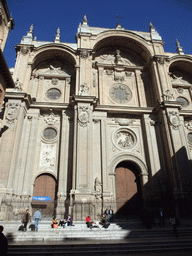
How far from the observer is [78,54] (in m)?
19.5

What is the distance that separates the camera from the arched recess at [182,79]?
21125mm

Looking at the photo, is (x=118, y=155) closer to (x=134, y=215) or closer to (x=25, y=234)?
(x=134, y=215)

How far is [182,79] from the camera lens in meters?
22.7

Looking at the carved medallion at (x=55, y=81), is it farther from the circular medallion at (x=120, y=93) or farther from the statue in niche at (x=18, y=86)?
the circular medallion at (x=120, y=93)

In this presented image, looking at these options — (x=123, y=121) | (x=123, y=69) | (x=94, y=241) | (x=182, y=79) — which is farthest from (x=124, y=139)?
(x=182, y=79)

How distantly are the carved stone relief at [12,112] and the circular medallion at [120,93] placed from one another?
9233 millimetres

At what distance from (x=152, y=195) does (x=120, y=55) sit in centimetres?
1576

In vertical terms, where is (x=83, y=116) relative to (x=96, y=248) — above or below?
above

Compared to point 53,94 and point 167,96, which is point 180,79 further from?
point 53,94

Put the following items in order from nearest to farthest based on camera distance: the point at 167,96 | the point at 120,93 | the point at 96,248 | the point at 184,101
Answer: the point at 96,248
the point at 167,96
the point at 120,93
the point at 184,101

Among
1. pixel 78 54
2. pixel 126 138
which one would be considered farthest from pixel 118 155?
pixel 78 54

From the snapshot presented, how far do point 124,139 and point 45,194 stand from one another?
27.4 feet

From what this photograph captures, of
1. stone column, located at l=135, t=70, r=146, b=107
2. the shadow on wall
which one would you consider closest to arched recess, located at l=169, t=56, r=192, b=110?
stone column, located at l=135, t=70, r=146, b=107

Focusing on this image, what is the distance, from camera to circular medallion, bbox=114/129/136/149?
1728 centimetres
